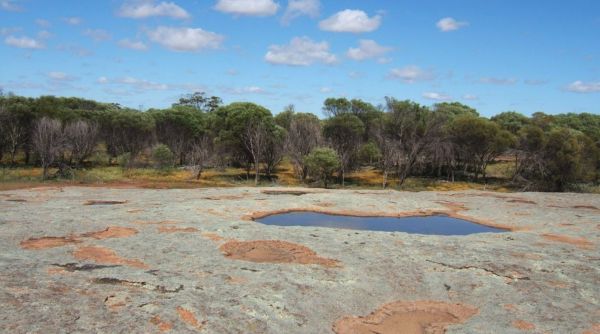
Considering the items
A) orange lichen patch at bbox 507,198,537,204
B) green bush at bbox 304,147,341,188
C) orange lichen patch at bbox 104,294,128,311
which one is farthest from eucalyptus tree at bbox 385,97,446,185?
orange lichen patch at bbox 104,294,128,311

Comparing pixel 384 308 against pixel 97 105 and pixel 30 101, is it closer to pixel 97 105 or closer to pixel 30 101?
pixel 30 101

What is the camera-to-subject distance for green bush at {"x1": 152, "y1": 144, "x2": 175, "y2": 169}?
201ft

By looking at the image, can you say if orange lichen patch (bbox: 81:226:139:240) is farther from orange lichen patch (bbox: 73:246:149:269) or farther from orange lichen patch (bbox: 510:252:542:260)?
orange lichen patch (bbox: 510:252:542:260)

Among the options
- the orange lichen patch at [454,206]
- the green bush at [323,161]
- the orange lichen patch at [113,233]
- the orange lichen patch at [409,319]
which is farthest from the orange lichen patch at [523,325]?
the green bush at [323,161]

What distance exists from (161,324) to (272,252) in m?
6.86

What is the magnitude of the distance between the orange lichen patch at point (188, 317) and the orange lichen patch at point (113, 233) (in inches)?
312

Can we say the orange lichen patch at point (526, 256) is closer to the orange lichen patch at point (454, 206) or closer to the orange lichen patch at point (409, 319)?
the orange lichen patch at point (409, 319)

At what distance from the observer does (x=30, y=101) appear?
65.0 meters

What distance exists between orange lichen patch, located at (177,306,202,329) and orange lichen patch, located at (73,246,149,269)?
3.54 metres

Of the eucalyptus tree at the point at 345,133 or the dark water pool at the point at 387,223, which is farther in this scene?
the eucalyptus tree at the point at 345,133

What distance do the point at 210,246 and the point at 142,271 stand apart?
12.4ft

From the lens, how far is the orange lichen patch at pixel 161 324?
9305mm

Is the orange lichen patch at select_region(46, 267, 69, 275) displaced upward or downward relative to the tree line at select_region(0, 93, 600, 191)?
downward


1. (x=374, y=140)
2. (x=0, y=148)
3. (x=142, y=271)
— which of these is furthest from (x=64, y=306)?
(x=0, y=148)
